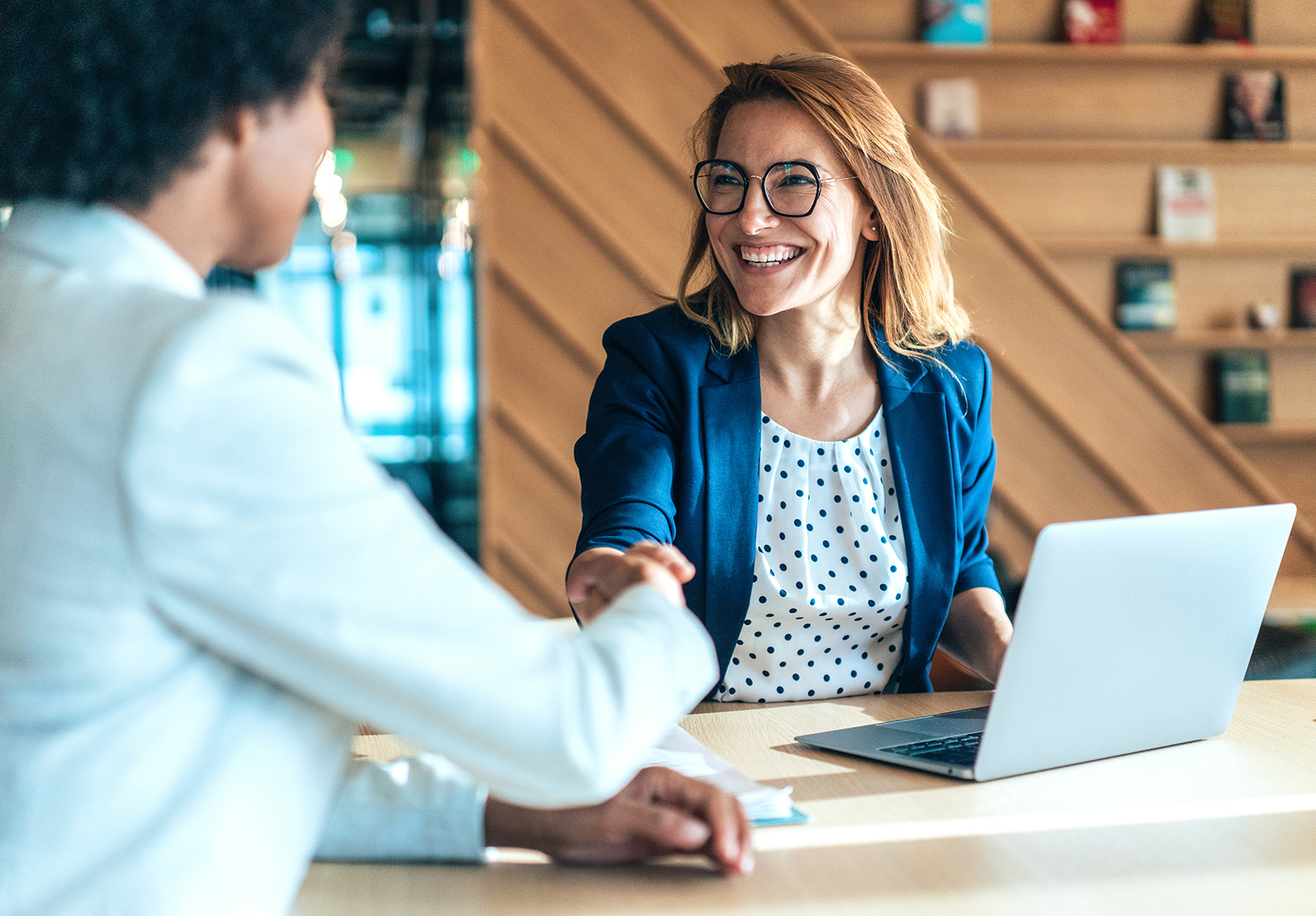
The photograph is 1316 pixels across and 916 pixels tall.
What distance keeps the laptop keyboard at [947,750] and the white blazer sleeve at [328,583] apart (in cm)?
52

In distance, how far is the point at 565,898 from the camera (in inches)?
34.2

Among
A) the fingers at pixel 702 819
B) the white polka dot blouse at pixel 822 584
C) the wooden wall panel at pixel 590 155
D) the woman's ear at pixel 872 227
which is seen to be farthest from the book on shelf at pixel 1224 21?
the fingers at pixel 702 819

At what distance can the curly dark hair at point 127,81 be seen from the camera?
27.8 inches

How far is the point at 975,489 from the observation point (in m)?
1.78

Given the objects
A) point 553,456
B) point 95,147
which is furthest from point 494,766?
point 553,456

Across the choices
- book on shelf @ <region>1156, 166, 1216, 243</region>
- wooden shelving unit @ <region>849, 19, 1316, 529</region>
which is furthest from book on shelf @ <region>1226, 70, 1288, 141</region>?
book on shelf @ <region>1156, 166, 1216, 243</region>

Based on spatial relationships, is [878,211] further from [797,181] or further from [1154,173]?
[1154,173]

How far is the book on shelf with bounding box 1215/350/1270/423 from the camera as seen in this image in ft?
13.0

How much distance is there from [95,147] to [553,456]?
9.43 ft

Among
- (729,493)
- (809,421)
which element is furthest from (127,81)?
(809,421)

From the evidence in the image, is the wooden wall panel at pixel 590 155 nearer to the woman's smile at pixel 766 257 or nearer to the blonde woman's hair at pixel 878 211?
the blonde woman's hair at pixel 878 211

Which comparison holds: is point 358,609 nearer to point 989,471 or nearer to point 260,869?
point 260,869

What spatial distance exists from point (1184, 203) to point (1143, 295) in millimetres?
346

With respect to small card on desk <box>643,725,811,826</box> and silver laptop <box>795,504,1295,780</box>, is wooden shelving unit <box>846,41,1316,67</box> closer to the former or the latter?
silver laptop <box>795,504,1295,780</box>
